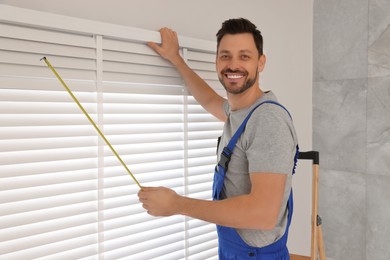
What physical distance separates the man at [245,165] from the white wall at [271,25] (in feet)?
0.41

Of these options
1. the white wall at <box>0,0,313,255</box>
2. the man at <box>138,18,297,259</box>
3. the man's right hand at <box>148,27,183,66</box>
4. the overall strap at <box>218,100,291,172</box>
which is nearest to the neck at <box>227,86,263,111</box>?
the man at <box>138,18,297,259</box>

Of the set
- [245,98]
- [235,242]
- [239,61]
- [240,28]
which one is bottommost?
[235,242]

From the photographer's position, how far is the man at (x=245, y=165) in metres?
1.23

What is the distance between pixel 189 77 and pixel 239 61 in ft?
0.83

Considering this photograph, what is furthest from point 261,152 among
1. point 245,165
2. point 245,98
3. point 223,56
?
point 223,56

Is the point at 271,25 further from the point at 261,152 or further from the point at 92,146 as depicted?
the point at 92,146

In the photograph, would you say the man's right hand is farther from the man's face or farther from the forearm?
the man's face

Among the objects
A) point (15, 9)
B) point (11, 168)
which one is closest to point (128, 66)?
point (15, 9)

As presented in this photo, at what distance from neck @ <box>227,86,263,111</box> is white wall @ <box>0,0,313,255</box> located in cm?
39

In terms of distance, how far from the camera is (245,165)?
137cm

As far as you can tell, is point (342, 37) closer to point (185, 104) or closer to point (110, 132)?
point (185, 104)

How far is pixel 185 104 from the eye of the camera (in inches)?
64.8

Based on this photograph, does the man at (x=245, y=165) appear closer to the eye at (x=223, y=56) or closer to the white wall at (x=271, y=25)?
the eye at (x=223, y=56)

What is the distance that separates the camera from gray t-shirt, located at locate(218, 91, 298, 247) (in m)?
1.24
